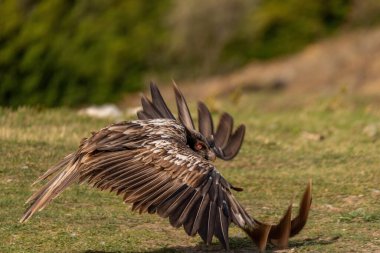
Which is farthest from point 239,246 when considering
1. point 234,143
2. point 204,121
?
point 204,121

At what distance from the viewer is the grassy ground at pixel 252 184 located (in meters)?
9.20

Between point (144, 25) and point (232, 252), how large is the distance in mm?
33128

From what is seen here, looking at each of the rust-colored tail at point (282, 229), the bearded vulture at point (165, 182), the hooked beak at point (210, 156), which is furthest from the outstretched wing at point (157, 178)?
the hooked beak at point (210, 156)

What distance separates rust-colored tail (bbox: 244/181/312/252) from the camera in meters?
8.12

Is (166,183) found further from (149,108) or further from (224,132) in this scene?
(224,132)

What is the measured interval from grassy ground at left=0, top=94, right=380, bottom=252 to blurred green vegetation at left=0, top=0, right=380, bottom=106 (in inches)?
264

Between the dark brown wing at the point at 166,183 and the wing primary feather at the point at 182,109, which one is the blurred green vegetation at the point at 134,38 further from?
the dark brown wing at the point at 166,183

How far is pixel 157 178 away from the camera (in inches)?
323

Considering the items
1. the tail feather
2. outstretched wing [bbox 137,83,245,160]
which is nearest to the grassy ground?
the tail feather

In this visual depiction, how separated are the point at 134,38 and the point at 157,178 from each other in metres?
31.9

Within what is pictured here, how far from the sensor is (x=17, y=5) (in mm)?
22875

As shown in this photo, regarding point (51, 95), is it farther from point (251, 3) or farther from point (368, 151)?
point (251, 3)

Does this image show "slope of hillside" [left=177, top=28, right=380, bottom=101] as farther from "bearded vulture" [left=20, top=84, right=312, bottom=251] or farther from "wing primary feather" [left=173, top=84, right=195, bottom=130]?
"bearded vulture" [left=20, top=84, right=312, bottom=251]

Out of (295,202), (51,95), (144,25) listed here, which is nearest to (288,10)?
(144,25)
